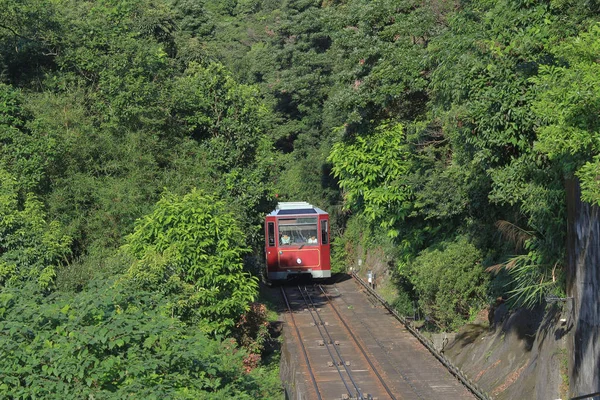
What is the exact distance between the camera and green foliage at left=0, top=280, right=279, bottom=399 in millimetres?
7984

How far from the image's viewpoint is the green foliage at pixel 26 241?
663 inches

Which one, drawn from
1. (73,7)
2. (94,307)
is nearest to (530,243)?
(94,307)

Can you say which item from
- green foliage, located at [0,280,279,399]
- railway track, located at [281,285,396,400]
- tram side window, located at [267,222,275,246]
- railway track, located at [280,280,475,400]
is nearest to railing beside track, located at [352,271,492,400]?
railway track, located at [280,280,475,400]

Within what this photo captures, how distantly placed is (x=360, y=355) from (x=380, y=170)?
6.15 meters

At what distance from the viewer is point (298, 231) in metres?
30.3

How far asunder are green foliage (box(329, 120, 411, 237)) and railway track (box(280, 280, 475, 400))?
3526 mm

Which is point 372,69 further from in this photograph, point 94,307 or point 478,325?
point 94,307

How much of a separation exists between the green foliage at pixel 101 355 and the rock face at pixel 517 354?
6535 mm

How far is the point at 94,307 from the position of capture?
28.9ft

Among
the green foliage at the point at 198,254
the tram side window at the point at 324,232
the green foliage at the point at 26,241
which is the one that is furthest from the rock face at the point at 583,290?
the tram side window at the point at 324,232

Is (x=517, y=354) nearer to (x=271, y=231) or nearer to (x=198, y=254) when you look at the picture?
(x=198, y=254)

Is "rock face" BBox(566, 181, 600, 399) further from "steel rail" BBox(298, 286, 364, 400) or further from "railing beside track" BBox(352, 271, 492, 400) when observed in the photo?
"steel rail" BBox(298, 286, 364, 400)

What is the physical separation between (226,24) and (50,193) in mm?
60004

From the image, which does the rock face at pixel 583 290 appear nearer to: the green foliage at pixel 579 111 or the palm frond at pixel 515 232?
the green foliage at pixel 579 111
